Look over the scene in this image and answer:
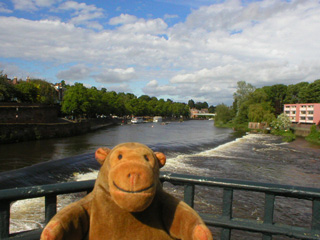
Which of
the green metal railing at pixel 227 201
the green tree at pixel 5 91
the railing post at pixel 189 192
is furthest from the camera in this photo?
the green tree at pixel 5 91

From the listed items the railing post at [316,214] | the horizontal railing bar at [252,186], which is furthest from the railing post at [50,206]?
the railing post at [316,214]

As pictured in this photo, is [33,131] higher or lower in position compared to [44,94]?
lower

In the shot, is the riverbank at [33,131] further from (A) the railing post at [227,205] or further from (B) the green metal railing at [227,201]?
(A) the railing post at [227,205]

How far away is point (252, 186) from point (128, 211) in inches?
50.8

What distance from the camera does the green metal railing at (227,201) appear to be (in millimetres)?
2219

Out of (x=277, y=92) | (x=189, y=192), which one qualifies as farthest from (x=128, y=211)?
(x=277, y=92)

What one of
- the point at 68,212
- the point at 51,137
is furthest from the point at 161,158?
the point at 51,137

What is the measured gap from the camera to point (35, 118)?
1612 inches

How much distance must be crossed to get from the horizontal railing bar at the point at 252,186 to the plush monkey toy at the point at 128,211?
0.69 m

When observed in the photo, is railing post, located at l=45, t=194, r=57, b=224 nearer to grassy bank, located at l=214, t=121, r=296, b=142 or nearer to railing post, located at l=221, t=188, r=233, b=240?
railing post, located at l=221, t=188, r=233, b=240

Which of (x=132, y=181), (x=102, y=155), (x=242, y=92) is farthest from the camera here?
(x=242, y=92)

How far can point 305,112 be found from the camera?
7681cm

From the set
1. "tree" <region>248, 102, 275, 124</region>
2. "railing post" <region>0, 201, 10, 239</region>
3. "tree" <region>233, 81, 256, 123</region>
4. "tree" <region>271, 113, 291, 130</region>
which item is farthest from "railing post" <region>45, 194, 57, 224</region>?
"tree" <region>233, 81, 256, 123</region>

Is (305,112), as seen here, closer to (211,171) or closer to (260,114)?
(260,114)
